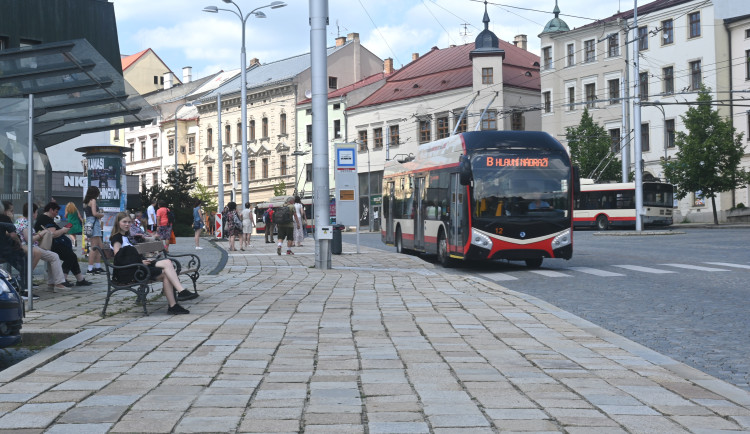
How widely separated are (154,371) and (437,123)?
6243 centimetres

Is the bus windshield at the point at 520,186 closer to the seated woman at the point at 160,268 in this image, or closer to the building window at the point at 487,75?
the seated woman at the point at 160,268

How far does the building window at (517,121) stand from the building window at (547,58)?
3905 millimetres

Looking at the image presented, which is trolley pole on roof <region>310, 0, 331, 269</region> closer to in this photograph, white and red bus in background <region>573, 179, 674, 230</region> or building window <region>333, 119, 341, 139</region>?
white and red bus in background <region>573, 179, 674, 230</region>

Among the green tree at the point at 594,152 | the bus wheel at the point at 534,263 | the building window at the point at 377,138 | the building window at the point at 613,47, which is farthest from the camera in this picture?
the building window at the point at 377,138

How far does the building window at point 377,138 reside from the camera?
241 ft

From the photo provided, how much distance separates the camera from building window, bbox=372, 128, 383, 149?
7331 cm

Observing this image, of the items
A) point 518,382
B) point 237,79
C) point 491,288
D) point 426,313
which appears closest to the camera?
point 518,382

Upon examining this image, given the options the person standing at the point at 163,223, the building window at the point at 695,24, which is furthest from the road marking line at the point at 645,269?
the building window at the point at 695,24

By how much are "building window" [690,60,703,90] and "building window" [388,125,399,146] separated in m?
22.7

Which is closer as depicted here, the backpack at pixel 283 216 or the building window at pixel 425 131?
the backpack at pixel 283 216

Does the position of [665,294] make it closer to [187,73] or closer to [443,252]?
[443,252]

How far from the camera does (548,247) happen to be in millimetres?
20156

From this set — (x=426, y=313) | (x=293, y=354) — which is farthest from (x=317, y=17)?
(x=293, y=354)

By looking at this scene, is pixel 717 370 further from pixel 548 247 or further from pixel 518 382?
pixel 548 247
